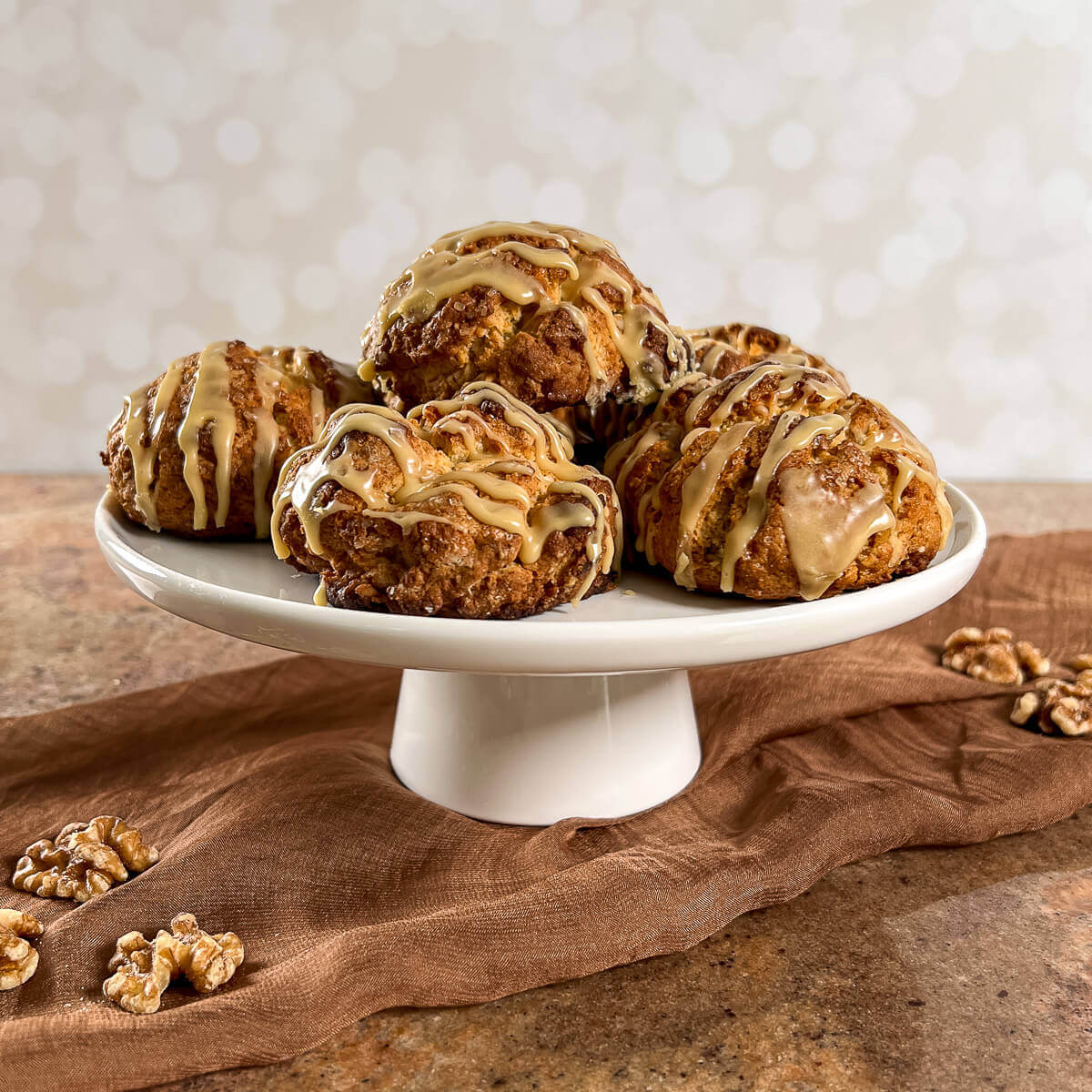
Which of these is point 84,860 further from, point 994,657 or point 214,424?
point 994,657

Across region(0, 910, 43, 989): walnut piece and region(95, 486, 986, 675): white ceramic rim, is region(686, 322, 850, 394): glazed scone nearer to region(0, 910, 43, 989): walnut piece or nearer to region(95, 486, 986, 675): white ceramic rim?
region(95, 486, 986, 675): white ceramic rim

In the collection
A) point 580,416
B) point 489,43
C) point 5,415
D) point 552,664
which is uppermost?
point 489,43

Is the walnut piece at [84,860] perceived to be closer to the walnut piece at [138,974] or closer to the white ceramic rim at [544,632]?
the walnut piece at [138,974]

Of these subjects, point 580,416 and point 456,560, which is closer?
point 456,560

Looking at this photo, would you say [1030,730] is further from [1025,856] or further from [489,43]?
[489,43]

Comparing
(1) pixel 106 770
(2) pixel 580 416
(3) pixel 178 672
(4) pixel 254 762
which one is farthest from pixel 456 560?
(3) pixel 178 672
